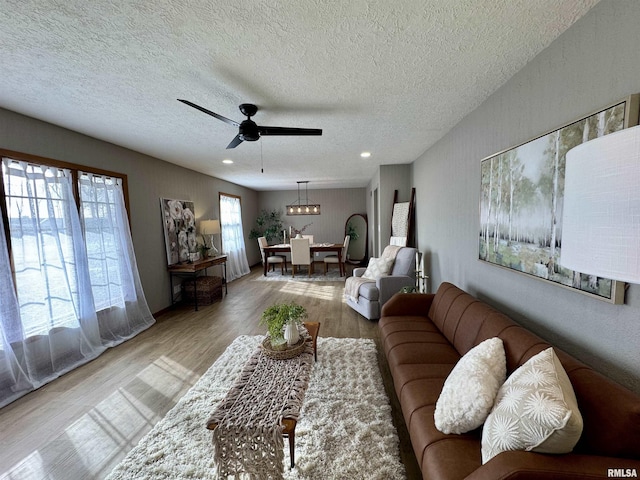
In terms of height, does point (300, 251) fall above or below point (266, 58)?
below

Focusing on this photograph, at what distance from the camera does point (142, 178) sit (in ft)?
12.5

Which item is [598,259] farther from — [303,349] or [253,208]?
[253,208]

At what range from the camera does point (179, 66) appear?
1685 mm

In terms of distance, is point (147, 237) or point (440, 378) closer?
point (440, 378)

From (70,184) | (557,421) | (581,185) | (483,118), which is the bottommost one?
(557,421)

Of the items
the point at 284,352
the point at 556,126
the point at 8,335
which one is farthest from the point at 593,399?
the point at 8,335

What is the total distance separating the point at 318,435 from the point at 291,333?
0.66m

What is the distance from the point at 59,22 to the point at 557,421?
2.72 meters

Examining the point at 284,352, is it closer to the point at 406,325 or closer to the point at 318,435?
the point at 318,435

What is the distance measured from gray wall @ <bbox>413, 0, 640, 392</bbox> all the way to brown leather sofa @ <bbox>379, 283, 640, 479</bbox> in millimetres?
235

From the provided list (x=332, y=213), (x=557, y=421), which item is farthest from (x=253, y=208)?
(x=557, y=421)

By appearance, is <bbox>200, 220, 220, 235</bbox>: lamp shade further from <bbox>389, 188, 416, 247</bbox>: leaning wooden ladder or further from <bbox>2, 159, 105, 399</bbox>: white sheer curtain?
<bbox>389, 188, 416, 247</bbox>: leaning wooden ladder

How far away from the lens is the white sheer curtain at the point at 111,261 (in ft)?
9.86

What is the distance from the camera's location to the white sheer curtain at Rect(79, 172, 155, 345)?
3006 millimetres
